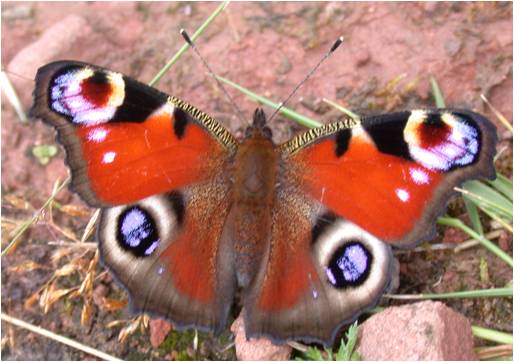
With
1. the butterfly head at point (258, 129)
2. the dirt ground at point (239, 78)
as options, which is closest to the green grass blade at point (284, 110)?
the dirt ground at point (239, 78)

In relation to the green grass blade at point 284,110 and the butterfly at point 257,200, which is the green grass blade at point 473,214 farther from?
the green grass blade at point 284,110

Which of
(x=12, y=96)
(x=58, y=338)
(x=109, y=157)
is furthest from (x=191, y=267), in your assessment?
(x=12, y=96)

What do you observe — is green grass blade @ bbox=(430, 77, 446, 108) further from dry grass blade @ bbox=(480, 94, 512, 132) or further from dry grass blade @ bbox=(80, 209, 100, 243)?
dry grass blade @ bbox=(80, 209, 100, 243)

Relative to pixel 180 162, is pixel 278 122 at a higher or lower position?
lower

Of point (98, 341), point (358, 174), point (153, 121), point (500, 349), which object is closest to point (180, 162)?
point (153, 121)

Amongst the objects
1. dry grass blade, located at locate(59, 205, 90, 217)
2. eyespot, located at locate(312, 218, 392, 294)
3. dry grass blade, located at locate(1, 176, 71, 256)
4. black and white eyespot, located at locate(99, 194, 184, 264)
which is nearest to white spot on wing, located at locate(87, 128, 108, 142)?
black and white eyespot, located at locate(99, 194, 184, 264)

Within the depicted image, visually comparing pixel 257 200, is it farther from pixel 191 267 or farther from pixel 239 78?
pixel 239 78

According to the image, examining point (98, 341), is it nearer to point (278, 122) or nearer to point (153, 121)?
point (153, 121)
